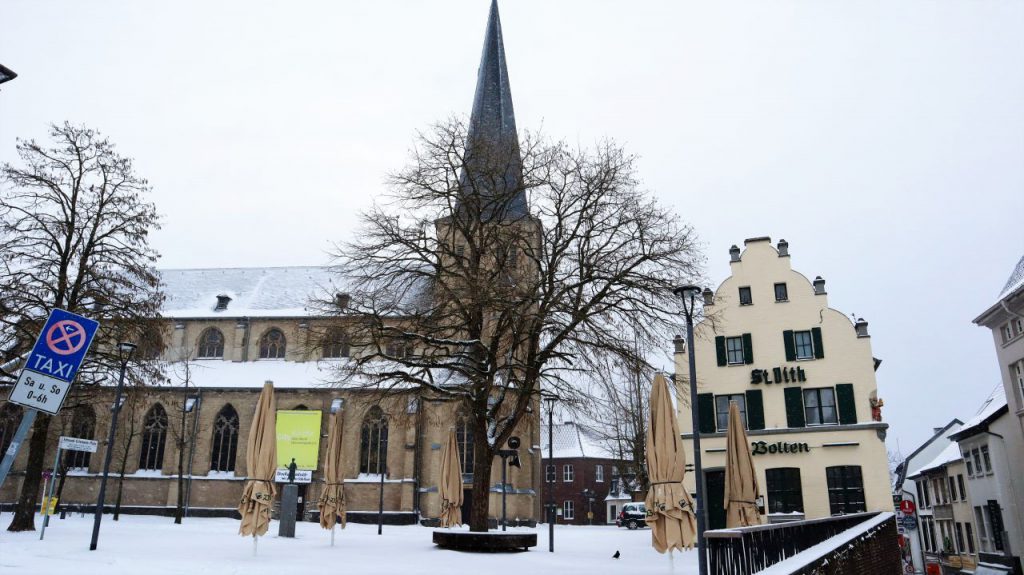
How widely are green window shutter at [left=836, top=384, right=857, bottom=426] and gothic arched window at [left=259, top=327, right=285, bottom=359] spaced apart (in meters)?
34.9

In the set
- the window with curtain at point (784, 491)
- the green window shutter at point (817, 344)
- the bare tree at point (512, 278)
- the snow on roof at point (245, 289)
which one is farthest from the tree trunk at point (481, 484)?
the snow on roof at point (245, 289)

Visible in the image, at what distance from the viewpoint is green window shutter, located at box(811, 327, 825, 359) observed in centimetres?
3064

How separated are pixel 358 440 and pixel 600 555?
89.5 ft

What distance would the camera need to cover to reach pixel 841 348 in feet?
100

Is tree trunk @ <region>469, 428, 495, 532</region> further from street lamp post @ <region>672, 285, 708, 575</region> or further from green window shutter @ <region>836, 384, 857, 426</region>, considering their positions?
green window shutter @ <region>836, 384, 857, 426</region>

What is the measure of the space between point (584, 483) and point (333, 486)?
155 feet

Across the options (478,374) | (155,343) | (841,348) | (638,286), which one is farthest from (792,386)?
(155,343)

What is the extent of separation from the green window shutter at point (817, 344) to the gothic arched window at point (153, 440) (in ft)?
127

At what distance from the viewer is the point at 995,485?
111 ft

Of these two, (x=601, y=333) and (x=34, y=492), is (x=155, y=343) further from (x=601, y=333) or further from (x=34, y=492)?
(x=601, y=333)

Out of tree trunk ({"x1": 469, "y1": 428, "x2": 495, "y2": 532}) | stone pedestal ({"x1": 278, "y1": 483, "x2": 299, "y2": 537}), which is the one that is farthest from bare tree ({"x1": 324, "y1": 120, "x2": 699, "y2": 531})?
stone pedestal ({"x1": 278, "y1": 483, "x2": 299, "y2": 537})

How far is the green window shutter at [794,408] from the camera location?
30125 mm

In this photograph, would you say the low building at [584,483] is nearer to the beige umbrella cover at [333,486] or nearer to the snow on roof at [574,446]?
the snow on roof at [574,446]

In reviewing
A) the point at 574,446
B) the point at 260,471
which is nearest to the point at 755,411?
the point at 260,471
